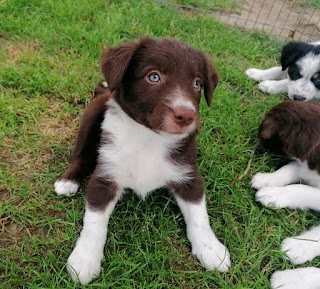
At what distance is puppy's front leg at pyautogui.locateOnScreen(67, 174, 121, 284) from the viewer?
8.19 ft

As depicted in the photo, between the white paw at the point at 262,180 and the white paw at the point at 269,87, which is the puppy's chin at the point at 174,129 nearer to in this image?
the white paw at the point at 262,180

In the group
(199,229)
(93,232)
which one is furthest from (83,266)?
(199,229)

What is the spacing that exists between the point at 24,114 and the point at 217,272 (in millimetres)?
2327

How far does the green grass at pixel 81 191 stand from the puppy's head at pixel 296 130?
0.29 m

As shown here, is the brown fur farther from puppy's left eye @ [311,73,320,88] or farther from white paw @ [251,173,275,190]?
puppy's left eye @ [311,73,320,88]

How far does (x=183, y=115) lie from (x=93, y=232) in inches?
42.0

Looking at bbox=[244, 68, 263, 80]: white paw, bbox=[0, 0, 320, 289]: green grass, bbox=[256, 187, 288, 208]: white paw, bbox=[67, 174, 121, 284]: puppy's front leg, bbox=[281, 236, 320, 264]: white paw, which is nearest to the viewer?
bbox=[67, 174, 121, 284]: puppy's front leg

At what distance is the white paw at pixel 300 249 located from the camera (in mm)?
2906

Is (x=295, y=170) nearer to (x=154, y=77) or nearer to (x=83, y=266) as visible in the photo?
(x=154, y=77)

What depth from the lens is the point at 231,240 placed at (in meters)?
2.94

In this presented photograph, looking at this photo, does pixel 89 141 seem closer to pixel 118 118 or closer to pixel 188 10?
pixel 118 118

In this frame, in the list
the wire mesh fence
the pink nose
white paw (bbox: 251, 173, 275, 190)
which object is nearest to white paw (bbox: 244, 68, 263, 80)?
the wire mesh fence

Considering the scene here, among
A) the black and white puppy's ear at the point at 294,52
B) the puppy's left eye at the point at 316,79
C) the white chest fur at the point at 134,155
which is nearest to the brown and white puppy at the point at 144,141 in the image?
the white chest fur at the point at 134,155

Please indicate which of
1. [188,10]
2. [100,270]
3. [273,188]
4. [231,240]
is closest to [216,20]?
[188,10]
